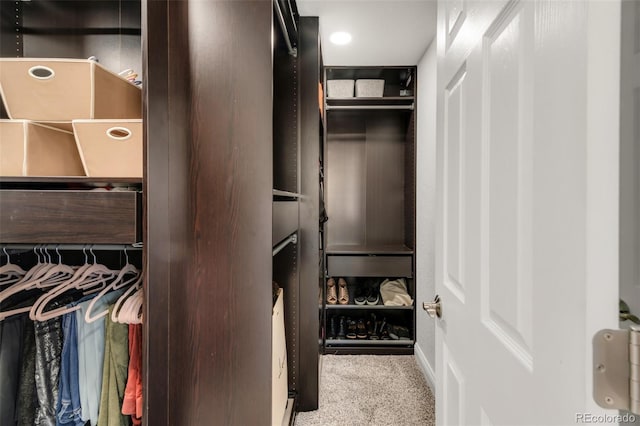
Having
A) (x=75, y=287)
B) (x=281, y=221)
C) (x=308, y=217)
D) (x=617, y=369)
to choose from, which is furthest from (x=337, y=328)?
(x=617, y=369)

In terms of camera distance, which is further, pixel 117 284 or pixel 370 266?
pixel 370 266

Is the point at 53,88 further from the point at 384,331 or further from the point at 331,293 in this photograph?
the point at 384,331

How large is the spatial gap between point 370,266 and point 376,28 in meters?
1.76

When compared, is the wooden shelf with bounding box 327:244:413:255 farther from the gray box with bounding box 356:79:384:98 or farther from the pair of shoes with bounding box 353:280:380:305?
the gray box with bounding box 356:79:384:98

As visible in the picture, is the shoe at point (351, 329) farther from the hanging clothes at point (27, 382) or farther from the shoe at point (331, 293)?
the hanging clothes at point (27, 382)

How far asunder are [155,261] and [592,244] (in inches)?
35.9

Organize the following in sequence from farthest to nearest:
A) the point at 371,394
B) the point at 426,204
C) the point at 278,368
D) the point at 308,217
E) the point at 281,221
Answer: the point at 426,204, the point at 371,394, the point at 308,217, the point at 278,368, the point at 281,221

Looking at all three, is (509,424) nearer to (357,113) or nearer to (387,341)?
(387,341)

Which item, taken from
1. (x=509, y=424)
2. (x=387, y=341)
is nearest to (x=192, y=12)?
(x=509, y=424)

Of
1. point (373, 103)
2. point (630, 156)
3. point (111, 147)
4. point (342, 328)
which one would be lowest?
point (342, 328)

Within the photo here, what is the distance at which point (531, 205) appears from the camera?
0.51 m

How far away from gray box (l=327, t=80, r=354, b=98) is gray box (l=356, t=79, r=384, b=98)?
7cm

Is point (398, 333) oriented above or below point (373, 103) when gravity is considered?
below

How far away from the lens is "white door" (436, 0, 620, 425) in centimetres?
38
